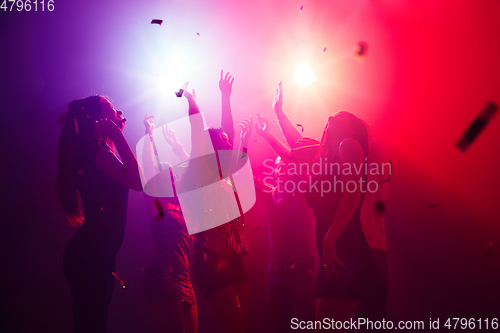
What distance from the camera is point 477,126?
2.30m

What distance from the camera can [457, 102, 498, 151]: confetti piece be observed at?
2240 mm

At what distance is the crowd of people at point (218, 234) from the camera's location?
1344 millimetres

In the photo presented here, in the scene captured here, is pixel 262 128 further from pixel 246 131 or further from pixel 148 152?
pixel 148 152

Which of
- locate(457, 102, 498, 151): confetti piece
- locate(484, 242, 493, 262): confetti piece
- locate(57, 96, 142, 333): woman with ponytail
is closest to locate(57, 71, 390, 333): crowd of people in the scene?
locate(57, 96, 142, 333): woman with ponytail

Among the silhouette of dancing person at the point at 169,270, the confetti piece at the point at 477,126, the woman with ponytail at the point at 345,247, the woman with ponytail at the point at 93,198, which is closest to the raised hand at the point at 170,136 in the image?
the silhouette of dancing person at the point at 169,270

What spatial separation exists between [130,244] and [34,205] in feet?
3.04

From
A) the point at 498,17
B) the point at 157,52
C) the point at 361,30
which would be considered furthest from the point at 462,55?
the point at 157,52

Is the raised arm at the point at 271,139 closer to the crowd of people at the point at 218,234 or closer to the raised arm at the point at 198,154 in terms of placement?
the crowd of people at the point at 218,234

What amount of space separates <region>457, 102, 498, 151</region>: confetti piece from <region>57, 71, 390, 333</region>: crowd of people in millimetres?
1044

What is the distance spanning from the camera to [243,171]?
2514 mm

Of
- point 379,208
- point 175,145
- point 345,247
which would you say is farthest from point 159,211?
point 379,208

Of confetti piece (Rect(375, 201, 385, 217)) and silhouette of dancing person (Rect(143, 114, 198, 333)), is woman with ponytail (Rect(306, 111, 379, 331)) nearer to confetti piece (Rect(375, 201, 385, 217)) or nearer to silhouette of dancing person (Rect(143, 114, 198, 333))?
confetti piece (Rect(375, 201, 385, 217))

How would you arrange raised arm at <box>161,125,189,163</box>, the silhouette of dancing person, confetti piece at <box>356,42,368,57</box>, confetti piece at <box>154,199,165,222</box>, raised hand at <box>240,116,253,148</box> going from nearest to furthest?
1. the silhouette of dancing person
2. confetti piece at <box>154,199,165,222</box>
3. raised hand at <box>240,116,253,148</box>
4. confetti piece at <box>356,42,368,57</box>
5. raised arm at <box>161,125,189,163</box>

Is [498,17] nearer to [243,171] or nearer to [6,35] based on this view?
[243,171]
